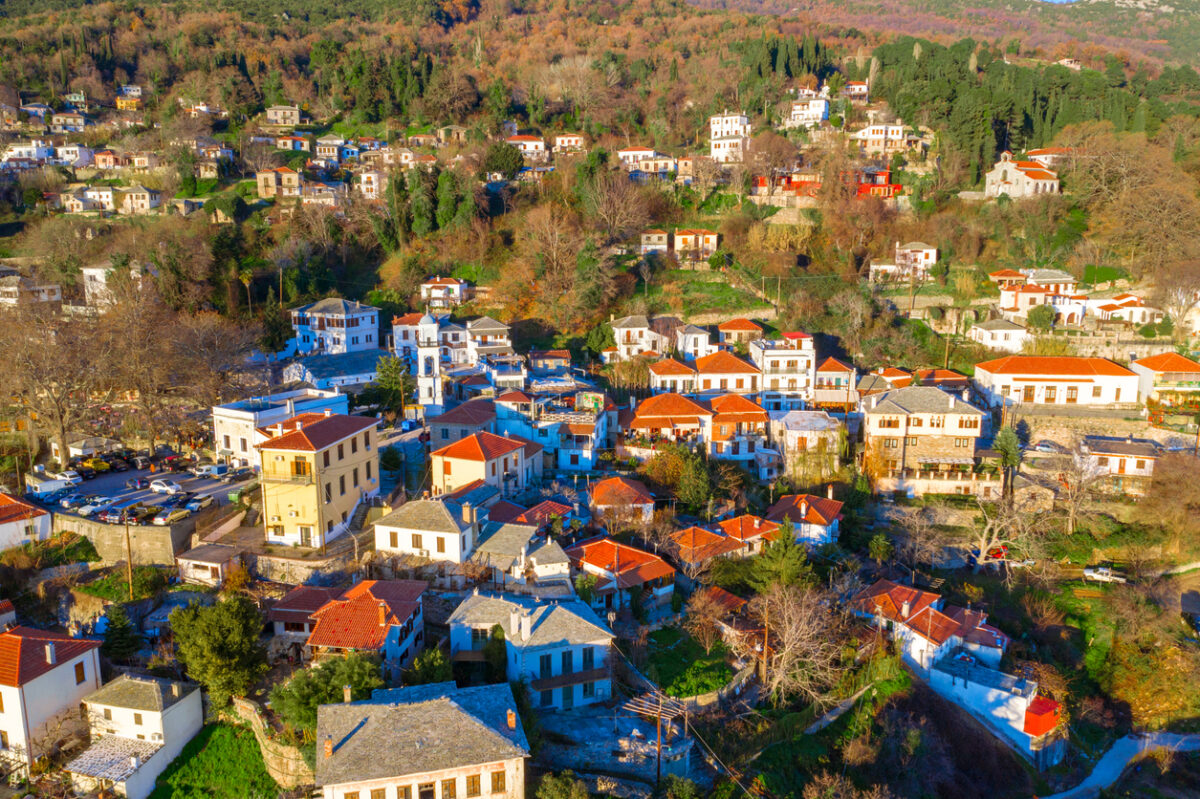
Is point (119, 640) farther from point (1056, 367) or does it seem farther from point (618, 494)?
point (1056, 367)

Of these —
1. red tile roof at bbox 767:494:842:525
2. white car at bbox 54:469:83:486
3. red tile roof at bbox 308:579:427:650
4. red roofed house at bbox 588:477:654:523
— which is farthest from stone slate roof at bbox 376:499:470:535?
white car at bbox 54:469:83:486

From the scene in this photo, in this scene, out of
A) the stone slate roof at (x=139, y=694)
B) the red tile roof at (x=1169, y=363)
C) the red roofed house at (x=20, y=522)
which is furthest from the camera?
the red tile roof at (x=1169, y=363)

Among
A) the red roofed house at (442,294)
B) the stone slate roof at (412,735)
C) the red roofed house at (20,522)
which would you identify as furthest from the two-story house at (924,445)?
the red roofed house at (20,522)

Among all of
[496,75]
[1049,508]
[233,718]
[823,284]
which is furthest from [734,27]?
[233,718]

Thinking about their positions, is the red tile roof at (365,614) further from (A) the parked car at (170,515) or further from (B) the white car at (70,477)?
(B) the white car at (70,477)

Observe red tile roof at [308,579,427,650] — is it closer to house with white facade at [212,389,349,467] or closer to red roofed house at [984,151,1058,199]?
house with white facade at [212,389,349,467]
